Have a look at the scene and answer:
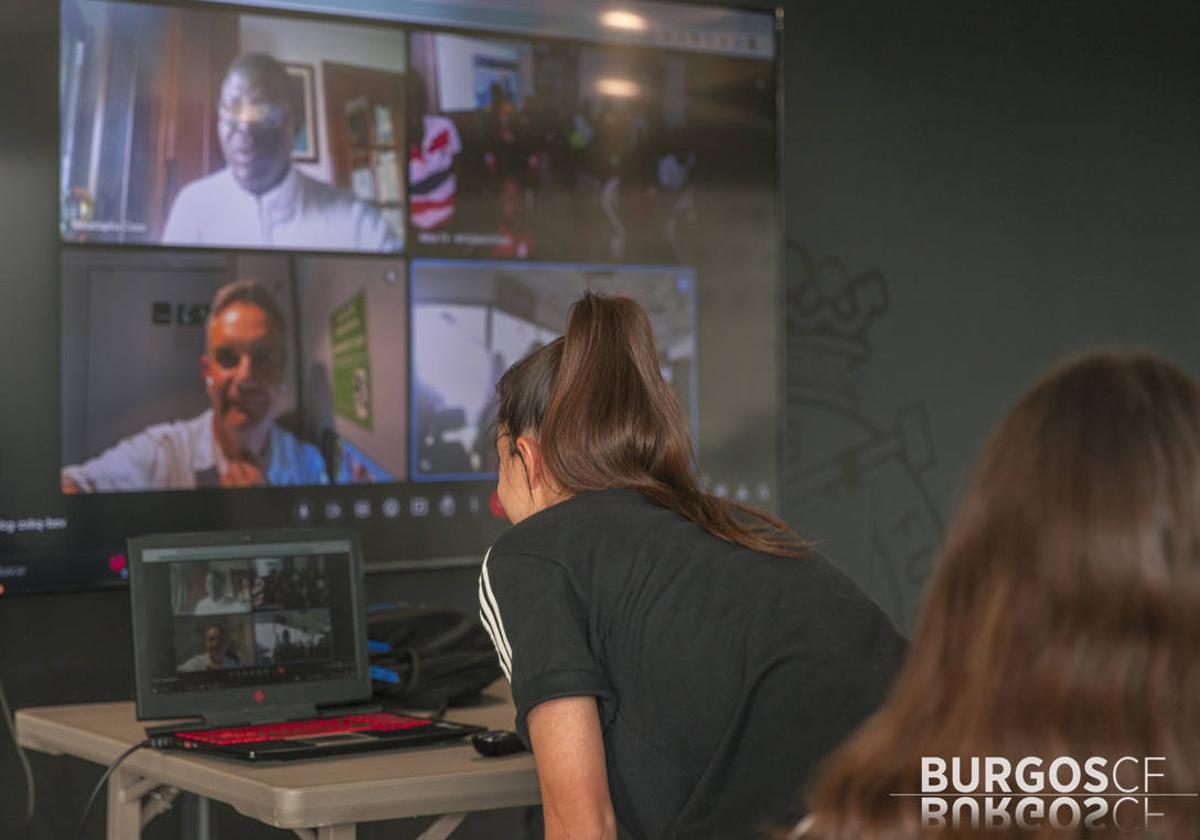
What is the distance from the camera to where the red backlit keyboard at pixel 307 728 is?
234 centimetres

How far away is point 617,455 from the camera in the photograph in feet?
6.24

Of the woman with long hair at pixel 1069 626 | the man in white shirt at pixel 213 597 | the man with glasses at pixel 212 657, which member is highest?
the woman with long hair at pixel 1069 626

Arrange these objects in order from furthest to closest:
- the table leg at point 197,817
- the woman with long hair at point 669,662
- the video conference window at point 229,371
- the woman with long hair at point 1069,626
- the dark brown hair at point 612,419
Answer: the video conference window at point 229,371, the table leg at point 197,817, the dark brown hair at point 612,419, the woman with long hair at point 669,662, the woman with long hair at point 1069,626

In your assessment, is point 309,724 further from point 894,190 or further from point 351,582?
point 894,190

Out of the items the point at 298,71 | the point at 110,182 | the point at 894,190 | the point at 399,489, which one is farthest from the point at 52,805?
Answer: the point at 894,190

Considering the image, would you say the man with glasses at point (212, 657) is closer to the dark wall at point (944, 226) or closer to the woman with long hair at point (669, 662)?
the woman with long hair at point (669, 662)

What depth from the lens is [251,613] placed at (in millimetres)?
2535

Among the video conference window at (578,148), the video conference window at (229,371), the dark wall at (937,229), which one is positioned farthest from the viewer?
the dark wall at (937,229)

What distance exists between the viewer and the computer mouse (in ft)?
7.58

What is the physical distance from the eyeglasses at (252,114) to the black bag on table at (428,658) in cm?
97

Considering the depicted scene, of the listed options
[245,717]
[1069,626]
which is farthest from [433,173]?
[1069,626]

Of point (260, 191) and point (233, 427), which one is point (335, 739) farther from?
point (260, 191)

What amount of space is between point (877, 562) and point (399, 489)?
1.34m

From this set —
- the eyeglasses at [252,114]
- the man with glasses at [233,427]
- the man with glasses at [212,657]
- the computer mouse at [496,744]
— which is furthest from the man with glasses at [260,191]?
the computer mouse at [496,744]
